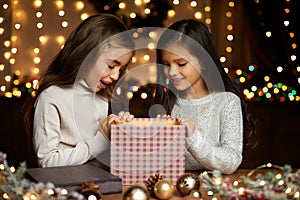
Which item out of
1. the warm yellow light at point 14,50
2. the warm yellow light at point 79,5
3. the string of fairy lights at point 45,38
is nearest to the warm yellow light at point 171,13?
the string of fairy lights at point 45,38

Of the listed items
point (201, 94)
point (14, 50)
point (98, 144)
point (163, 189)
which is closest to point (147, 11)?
point (14, 50)

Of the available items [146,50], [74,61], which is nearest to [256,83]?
[146,50]

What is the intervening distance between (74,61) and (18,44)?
3.08 feet

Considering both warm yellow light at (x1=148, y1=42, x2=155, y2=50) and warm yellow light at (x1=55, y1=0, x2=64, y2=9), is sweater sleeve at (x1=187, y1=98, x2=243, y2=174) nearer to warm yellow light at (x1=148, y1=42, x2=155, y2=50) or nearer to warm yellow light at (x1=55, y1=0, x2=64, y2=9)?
warm yellow light at (x1=148, y1=42, x2=155, y2=50)

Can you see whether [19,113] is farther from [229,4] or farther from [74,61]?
[229,4]

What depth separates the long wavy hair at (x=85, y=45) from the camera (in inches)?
51.9

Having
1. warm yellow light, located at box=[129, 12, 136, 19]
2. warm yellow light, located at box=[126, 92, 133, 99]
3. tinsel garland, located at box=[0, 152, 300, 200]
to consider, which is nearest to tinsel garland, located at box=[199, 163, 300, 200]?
tinsel garland, located at box=[0, 152, 300, 200]

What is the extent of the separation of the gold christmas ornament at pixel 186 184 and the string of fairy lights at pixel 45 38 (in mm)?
1195

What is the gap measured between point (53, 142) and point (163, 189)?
362mm

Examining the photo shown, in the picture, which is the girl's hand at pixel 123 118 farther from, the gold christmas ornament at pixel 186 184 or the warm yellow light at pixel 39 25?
the warm yellow light at pixel 39 25

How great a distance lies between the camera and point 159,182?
102 centimetres

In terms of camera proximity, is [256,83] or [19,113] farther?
[256,83]

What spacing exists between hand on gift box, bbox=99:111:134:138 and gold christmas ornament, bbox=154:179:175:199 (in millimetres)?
215

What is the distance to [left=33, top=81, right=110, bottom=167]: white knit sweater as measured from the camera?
1.24m
